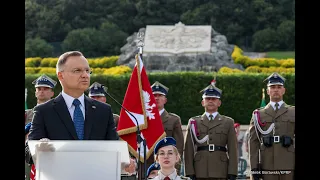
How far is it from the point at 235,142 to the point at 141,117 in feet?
3.47

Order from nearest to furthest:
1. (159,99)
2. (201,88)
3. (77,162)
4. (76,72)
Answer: (77,162) → (76,72) → (159,99) → (201,88)

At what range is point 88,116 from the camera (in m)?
4.23

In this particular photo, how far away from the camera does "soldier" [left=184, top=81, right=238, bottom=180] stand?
8844 mm

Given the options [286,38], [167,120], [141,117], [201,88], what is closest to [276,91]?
[167,120]

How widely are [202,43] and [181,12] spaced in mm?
14790

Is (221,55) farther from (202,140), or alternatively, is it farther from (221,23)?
(202,140)

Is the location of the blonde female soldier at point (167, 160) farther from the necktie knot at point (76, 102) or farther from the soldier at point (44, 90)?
the soldier at point (44, 90)

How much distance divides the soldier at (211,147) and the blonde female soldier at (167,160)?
10.2ft

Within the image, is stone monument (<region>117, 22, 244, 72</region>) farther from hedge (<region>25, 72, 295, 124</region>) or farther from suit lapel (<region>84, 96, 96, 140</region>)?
suit lapel (<region>84, 96, 96, 140</region>)

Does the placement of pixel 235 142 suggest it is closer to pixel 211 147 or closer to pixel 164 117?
pixel 211 147

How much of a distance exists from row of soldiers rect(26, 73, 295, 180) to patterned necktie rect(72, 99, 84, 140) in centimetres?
453

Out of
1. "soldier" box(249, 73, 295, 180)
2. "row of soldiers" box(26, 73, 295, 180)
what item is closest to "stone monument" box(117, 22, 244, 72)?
"row of soldiers" box(26, 73, 295, 180)

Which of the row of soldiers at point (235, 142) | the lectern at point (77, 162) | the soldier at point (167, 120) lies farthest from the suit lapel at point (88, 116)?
the soldier at point (167, 120)
